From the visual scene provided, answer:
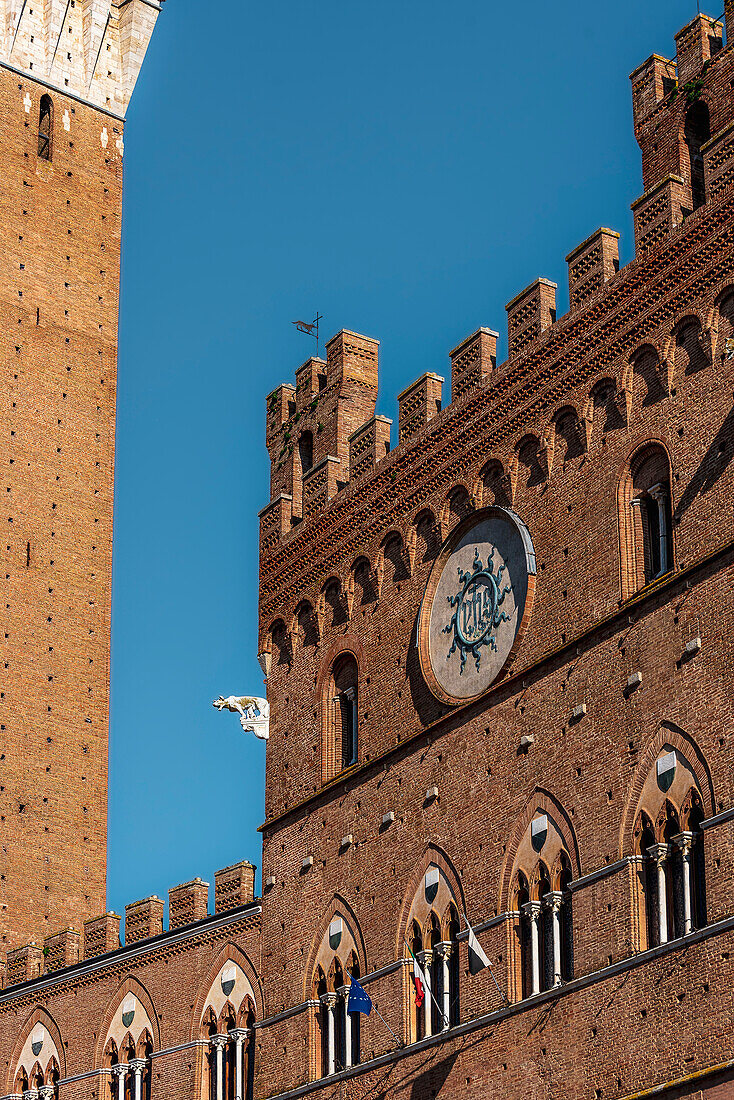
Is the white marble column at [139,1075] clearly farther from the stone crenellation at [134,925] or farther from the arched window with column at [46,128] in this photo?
the arched window with column at [46,128]

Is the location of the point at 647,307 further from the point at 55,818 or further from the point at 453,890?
the point at 55,818

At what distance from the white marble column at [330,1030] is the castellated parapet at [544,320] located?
729 cm

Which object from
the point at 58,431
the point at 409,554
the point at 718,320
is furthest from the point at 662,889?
the point at 58,431

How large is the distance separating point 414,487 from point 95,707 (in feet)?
55.2

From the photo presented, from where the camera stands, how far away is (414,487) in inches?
1187

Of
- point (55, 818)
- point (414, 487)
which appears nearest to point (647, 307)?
point (414, 487)

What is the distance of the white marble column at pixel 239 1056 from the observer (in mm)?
30797

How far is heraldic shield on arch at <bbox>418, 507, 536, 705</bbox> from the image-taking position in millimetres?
27297

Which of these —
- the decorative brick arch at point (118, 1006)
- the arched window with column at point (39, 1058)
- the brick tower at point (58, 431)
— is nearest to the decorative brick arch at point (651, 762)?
the decorative brick arch at point (118, 1006)

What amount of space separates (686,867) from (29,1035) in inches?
619

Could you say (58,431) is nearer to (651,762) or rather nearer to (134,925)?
(134,925)

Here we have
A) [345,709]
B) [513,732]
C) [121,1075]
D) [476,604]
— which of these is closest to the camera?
[513,732]

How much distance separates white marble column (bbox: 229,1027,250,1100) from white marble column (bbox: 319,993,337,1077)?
218cm

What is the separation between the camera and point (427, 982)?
27266 mm
